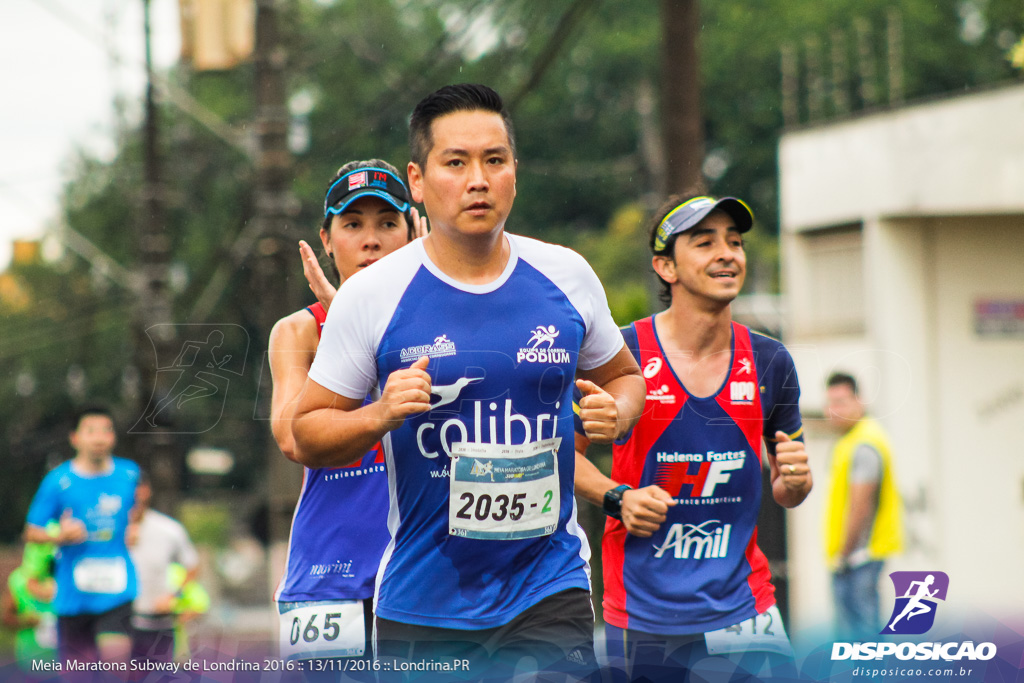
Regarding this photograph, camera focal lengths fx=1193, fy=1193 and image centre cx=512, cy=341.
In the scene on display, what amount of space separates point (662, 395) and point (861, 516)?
3742mm

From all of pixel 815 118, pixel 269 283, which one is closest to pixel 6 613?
pixel 269 283

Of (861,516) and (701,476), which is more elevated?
(701,476)

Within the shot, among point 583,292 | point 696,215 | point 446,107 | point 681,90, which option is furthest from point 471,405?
point 681,90

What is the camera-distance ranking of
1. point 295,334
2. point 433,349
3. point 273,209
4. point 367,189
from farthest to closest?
point 273,209 → point 367,189 → point 295,334 → point 433,349

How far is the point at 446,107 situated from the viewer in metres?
3.46

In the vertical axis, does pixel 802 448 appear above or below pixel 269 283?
below

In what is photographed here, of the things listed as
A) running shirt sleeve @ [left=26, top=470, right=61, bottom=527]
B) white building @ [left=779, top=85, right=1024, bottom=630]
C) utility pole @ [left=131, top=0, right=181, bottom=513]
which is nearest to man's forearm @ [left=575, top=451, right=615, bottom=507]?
running shirt sleeve @ [left=26, top=470, right=61, bottom=527]

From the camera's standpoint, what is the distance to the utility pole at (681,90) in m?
7.07

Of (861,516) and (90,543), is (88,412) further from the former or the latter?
(861,516)

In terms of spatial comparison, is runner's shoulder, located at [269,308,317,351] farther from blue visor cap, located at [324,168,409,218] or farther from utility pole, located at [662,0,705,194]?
utility pole, located at [662,0,705,194]

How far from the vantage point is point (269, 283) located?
808 centimetres

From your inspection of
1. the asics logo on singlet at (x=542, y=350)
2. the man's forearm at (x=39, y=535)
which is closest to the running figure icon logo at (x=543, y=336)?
the asics logo on singlet at (x=542, y=350)

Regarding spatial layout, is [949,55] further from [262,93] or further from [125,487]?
[125,487]

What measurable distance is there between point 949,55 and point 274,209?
15882 mm
